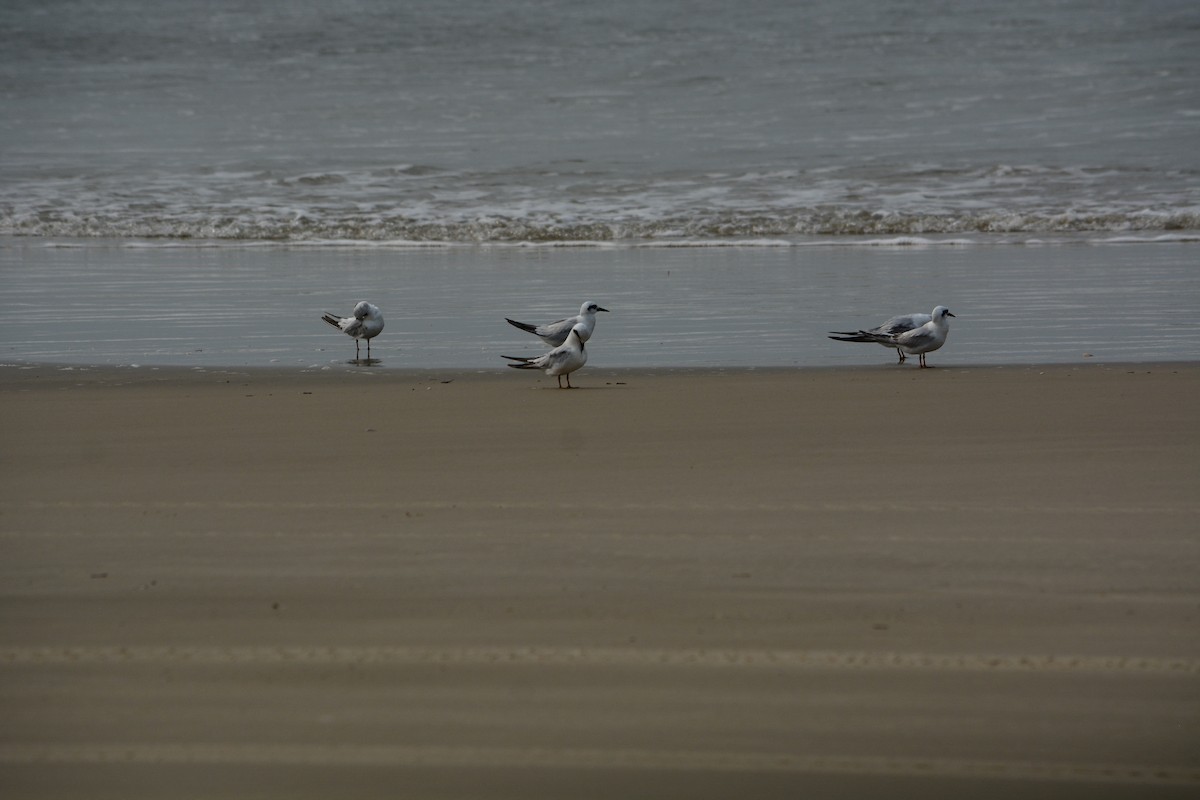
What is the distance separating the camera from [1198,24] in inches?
1345

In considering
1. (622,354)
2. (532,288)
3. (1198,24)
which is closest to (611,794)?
(622,354)

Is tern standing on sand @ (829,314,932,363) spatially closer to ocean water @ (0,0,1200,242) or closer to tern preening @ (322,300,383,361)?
tern preening @ (322,300,383,361)

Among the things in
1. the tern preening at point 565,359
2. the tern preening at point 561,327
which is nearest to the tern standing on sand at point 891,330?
the tern preening at point 561,327

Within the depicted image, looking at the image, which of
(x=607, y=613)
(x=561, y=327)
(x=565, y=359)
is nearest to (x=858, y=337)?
(x=561, y=327)

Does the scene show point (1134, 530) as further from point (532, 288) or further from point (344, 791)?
point (532, 288)

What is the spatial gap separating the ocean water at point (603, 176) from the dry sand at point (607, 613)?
2.86 m

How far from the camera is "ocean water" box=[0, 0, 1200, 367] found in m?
8.77

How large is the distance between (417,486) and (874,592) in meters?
1.61

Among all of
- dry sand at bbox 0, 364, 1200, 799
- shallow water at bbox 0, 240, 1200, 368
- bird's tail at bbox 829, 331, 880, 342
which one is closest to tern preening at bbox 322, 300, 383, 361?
shallow water at bbox 0, 240, 1200, 368

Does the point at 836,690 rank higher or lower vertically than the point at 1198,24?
lower

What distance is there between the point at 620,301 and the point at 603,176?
467 inches

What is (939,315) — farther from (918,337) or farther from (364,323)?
(364,323)

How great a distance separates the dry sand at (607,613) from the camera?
7.29 ft

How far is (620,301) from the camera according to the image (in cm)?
979
